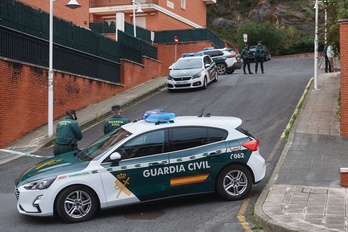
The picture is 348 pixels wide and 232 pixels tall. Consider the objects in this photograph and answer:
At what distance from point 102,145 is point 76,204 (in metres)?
1.22

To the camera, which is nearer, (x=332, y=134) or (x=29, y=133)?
(x=332, y=134)

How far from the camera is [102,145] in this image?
8.70 m

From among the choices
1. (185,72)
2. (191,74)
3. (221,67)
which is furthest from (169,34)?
(191,74)

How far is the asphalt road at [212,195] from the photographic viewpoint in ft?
25.2

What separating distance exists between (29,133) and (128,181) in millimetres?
9699

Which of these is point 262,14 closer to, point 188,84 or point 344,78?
point 188,84

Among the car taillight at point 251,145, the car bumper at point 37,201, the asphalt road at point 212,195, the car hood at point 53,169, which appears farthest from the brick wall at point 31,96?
the car taillight at point 251,145

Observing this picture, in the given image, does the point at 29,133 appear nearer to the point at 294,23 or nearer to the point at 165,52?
the point at 165,52

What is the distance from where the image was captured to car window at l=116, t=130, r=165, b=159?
27.0 feet

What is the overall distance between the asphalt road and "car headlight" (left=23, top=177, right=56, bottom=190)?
0.62 m

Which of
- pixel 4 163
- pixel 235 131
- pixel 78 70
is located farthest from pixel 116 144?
pixel 78 70

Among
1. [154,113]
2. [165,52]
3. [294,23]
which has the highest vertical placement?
[294,23]

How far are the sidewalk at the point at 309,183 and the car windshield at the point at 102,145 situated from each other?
101 inches

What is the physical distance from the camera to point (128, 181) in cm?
812
